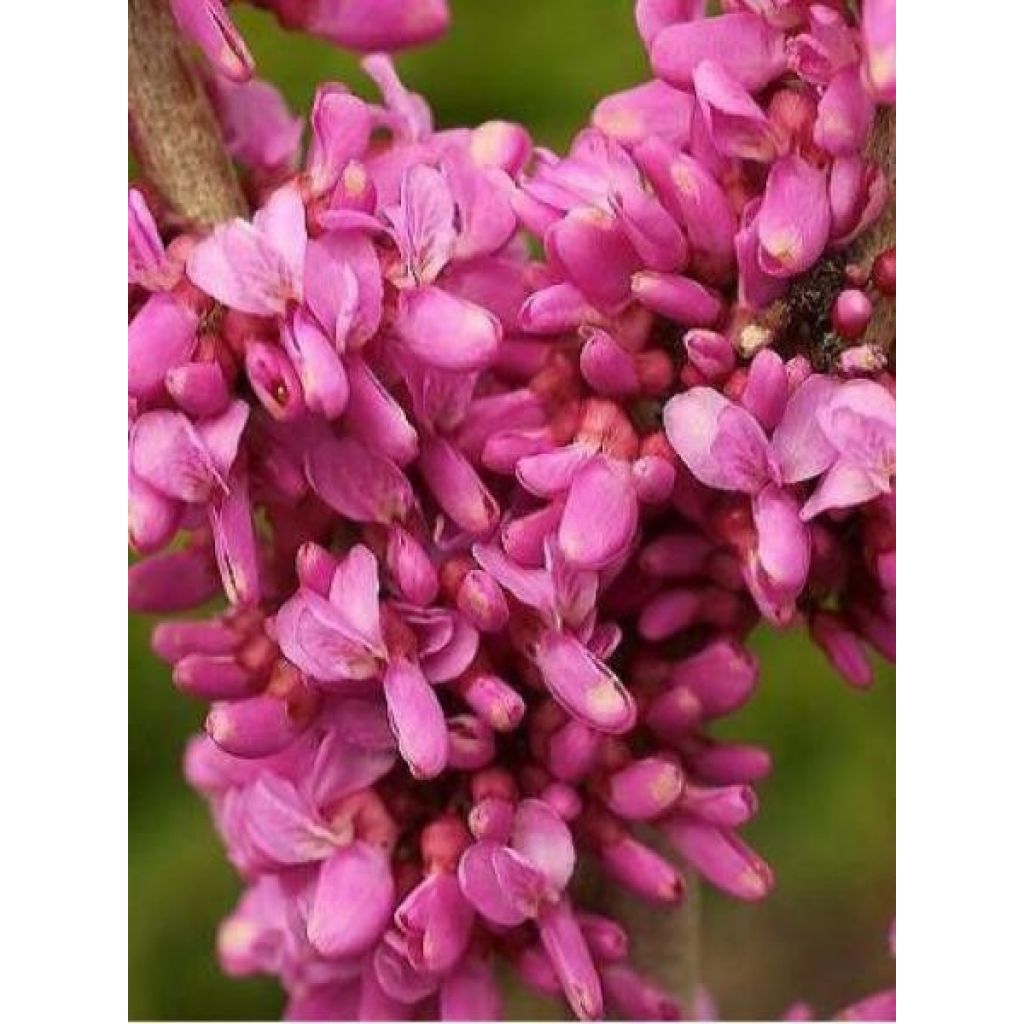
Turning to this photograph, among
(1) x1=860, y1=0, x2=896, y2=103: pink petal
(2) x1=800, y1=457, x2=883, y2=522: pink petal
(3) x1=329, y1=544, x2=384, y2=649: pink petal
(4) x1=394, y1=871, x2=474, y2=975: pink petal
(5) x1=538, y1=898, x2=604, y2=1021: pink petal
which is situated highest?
(1) x1=860, y1=0, x2=896, y2=103: pink petal

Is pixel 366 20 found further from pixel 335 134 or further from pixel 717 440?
pixel 717 440

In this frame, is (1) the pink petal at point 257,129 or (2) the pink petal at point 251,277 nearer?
(2) the pink petal at point 251,277

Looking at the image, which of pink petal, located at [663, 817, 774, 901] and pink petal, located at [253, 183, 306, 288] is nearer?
pink petal, located at [253, 183, 306, 288]

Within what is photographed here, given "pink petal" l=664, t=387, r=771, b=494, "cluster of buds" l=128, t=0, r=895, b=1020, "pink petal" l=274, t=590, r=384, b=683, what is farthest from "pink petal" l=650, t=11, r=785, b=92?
"pink petal" l=274, t=590, r=384, b=683

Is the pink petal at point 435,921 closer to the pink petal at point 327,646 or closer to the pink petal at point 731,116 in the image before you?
the pink petal at point 327,646

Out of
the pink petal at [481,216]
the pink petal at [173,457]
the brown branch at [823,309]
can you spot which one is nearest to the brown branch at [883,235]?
the brown branch at [823,309]

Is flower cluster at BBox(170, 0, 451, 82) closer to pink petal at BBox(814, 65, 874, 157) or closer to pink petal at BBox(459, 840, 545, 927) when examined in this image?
pink petal at BBox(814, 65, 874, 157)
